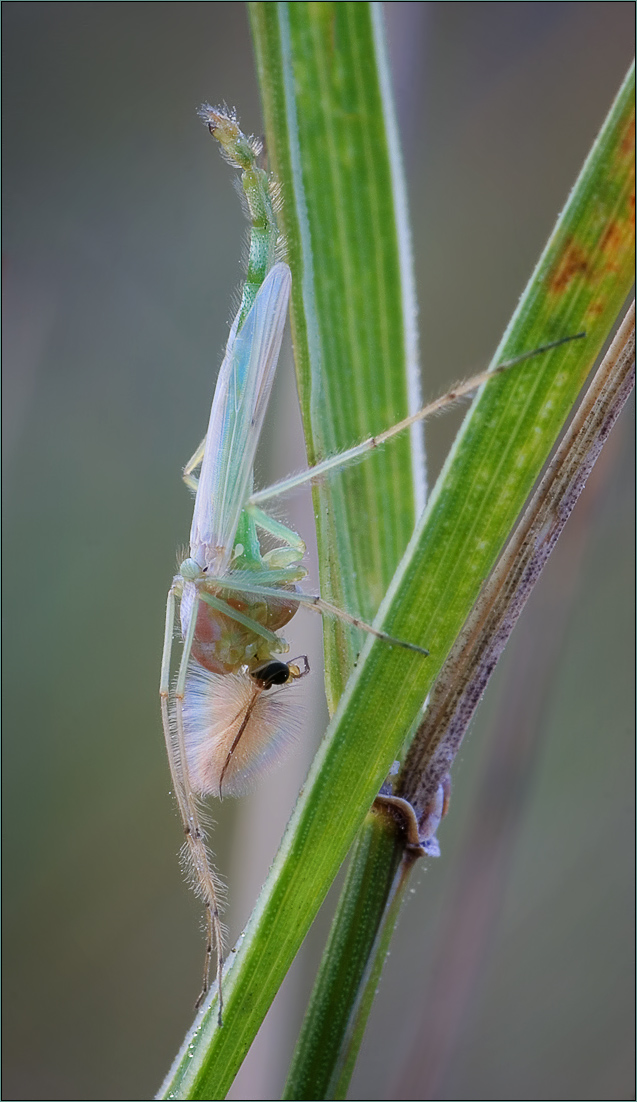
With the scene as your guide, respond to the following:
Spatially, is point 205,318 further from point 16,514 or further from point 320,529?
point 320,529

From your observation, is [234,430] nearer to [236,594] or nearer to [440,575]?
[236,594]

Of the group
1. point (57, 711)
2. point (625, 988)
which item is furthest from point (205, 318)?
point (625, 988)

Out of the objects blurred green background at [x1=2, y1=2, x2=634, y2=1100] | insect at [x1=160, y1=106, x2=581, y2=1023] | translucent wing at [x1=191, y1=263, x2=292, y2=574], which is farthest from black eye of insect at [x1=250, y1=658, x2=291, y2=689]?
blurred green background at [x1=2, y1=2, x2=634, y2=1100]

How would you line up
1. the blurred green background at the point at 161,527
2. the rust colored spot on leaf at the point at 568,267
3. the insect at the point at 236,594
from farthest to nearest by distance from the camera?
1. the blurred green background at the point at 161,527
2. the insect at the point at 236,594
3. the rust colored spot on leaf at the point at 568,267

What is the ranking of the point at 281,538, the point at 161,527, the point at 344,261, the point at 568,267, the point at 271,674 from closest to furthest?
the point at 568,267
the point at 344,261
the point at 271,674
the point at 281,538
the point at 161,527

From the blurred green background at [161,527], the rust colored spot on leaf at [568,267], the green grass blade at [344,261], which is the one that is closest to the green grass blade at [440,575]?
the rust colored spot on leaf at [568,267]

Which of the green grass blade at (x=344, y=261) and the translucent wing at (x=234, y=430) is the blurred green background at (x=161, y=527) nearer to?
the translucent wing at (x=234, y=430)

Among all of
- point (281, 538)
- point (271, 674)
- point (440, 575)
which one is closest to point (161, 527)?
point (281, 538)
